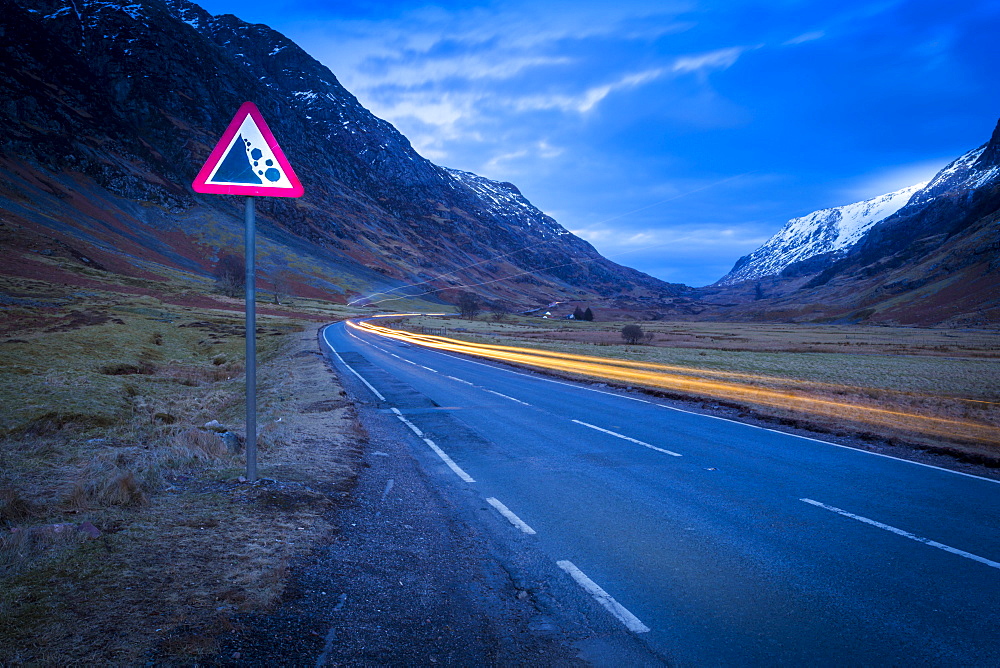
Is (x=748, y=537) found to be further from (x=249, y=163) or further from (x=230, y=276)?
(x=230, y=276)

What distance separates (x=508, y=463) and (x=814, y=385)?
16.5 metres

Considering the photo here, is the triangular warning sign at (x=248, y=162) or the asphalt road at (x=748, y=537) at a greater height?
the triangular warning sign at (x=248, y=162)

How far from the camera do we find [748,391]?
18.4 metres

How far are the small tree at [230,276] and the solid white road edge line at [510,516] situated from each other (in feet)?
303

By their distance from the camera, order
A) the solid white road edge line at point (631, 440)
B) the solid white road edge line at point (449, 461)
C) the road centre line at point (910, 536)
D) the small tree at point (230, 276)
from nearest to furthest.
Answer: the road centre line at point (910, 536) < the solid white road edge line at point (449, 461) < the solid white road edge line at point (631, 440) < the small tree at point (230, 276)

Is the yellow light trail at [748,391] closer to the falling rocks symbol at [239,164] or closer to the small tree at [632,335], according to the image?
the falling rocks symbol at [239,164]

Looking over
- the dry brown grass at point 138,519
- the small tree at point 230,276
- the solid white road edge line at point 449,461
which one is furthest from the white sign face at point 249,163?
the small tree at point 230,276

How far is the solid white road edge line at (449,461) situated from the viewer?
26.8 ft

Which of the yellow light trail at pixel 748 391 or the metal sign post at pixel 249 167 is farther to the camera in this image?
the yellow light trail at pixel 748 391

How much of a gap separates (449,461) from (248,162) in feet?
18.3

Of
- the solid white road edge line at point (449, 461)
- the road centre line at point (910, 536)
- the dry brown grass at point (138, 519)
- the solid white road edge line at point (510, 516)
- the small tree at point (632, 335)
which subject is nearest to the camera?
the dry brown grass at point (138, 519)

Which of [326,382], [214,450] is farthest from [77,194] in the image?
[214,450]

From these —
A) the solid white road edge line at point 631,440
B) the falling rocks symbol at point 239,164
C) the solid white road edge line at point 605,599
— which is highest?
the falling rocks symbol at point 239,164

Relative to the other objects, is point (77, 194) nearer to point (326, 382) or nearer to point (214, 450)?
point (326, 382)
